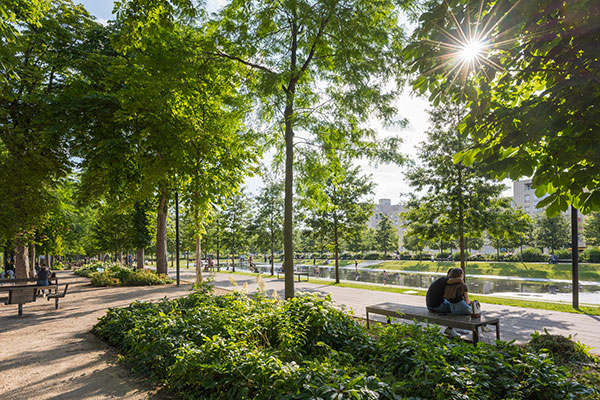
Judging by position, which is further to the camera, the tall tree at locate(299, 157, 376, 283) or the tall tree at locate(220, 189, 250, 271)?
the tall tree at locate(220, 189, 250, 271)

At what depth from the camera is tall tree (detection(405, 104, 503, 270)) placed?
12.5 meters

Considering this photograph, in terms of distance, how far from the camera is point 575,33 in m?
2.70

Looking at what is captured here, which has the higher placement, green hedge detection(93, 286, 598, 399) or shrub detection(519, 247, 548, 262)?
green hedge detection(93, 286, 598, 399)

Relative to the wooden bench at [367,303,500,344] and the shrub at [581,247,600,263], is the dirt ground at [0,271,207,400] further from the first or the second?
the shrub at [581,247,600,263]

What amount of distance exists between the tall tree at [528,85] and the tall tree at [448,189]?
30.8 ft

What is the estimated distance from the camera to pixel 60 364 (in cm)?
553

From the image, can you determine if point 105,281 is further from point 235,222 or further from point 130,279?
point 235,222

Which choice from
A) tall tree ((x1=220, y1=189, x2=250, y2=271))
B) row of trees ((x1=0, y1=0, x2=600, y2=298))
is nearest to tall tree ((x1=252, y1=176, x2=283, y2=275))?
tall tree ((x1=220, y1=189, x2=250, y2=271))

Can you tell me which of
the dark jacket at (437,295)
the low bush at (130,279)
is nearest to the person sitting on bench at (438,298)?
the dark jacket at (437,295)

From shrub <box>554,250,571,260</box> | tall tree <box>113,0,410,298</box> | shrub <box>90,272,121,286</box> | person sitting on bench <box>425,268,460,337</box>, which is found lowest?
shrub <box>554,250,571,260</box>

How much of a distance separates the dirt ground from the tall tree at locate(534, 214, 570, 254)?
53876 mm

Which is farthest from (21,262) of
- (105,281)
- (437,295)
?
(437,295)

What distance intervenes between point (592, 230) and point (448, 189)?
1593 inches

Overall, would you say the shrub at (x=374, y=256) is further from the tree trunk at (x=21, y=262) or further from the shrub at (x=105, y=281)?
the tree trunk at (x=21, y=262)
